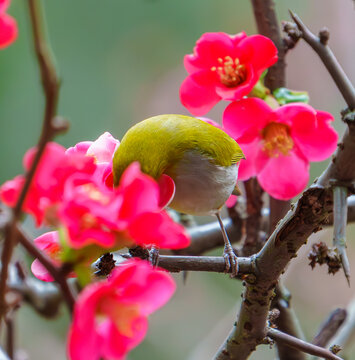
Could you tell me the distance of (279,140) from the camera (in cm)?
80

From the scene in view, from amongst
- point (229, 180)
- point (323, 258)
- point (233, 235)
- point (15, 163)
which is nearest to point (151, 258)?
point (323, 258)

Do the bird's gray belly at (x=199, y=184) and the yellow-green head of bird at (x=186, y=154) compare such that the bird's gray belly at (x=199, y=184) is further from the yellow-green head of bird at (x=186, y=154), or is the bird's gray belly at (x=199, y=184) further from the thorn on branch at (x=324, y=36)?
the thorn on branch at (x=324, y=36)

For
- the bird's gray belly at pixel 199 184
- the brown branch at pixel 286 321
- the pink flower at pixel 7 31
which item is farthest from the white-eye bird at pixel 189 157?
the pink flower at pixel 7 31

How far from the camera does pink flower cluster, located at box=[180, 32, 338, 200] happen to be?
0.74 metres

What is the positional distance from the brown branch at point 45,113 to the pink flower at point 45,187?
41 millimetres

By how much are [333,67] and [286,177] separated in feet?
0.82

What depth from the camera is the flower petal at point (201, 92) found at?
0.78m

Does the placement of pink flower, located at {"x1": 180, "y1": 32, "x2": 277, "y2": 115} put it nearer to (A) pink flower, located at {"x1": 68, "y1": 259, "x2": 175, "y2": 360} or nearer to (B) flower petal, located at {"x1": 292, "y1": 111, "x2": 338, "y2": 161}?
(B) flower petal, located at {"x1": 292, "y1": 111, "x2": 338, "y2": 161}

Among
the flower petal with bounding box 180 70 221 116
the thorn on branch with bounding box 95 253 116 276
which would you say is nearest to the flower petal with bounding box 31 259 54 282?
the thorn on branch with bounding box 95 253 116 276

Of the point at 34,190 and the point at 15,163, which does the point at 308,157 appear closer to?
the point at 34,190

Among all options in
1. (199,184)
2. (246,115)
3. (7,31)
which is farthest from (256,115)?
(7,31)

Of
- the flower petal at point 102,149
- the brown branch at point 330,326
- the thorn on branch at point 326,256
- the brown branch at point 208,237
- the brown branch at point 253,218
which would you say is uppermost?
the flower petal at point 102,149

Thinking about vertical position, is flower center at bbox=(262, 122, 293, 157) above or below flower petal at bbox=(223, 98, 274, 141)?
below

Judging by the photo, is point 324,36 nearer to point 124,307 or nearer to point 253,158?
point 253,158
